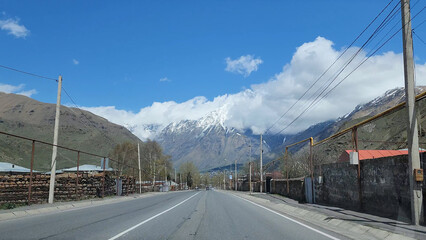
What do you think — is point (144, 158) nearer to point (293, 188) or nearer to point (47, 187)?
point (293, 188)

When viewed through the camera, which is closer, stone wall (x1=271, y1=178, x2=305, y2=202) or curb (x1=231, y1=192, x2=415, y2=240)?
curb (x1=231, y1=192, x2=415, y2=240)

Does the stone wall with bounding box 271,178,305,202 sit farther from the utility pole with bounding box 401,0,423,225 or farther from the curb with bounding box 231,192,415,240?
the utility pole with bounding box 401,0,423,225

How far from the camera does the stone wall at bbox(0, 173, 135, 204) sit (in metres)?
24.0

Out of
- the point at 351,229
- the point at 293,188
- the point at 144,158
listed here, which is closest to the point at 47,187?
the point at 293,188

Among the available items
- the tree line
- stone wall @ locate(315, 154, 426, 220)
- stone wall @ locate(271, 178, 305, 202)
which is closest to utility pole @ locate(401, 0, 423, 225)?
stone wall @ locate(315, 154, 426, 220)

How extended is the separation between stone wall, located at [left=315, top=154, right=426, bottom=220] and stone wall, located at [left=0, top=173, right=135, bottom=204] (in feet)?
58.7

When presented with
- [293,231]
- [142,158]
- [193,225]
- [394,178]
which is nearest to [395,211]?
Answer: [394,178]

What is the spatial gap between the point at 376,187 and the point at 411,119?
169 inches

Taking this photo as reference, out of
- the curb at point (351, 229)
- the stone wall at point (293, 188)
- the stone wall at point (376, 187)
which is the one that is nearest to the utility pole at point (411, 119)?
the stone wall at point (376, 187)

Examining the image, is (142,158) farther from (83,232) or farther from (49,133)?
(83,232)

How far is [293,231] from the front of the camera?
12.0 metres

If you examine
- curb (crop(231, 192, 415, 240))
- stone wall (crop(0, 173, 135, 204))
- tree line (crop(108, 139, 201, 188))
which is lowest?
curb (crop(231, 192, 415, 240))

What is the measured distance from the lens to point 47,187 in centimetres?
2920

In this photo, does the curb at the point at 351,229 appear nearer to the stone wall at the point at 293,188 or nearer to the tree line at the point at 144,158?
the stone wall at the point at 293,188
